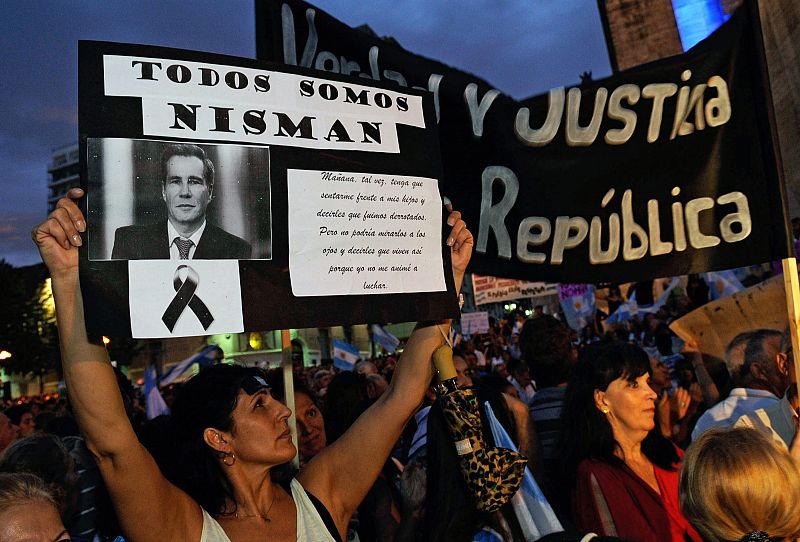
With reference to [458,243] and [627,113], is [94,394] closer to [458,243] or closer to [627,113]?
[458,243]

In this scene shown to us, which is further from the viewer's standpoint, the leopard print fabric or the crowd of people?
the leopard print fabric

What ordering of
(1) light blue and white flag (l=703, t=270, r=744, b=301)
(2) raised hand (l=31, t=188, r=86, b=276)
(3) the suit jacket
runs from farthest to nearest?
(1) light blue and white flag (l=703, t=270, r=744, b=301) → (3) the suit jacket → (2) raised hand (l=31, t=188, r=86, b=276)

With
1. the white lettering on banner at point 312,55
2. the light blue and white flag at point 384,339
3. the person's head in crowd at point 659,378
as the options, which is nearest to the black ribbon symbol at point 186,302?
the white lettering on banner at point 312,55

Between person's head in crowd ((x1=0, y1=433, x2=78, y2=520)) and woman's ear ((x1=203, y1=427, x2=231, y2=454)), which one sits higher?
woman's ear ((x1=203, y1=427, x2=231, y2=454))

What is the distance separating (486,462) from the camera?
2336 mm

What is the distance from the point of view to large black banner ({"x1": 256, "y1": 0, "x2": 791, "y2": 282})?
3.96 m

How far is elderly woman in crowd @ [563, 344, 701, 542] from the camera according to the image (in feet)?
10.4

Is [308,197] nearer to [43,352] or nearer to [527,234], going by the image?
[527,234]

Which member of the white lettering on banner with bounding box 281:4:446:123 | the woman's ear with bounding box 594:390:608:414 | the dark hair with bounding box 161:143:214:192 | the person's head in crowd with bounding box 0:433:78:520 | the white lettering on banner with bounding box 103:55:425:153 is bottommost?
the person's head in crowd with bounding box 0:433:78:520

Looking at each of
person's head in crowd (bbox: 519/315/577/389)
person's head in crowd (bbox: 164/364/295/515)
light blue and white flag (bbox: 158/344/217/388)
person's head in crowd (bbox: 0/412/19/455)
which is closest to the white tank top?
person's head in crowd (bbox: 164/364/295/515)

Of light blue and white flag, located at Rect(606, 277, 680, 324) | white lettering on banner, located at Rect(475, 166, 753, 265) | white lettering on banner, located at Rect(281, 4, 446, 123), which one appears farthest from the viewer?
light blue and white flag, located at Rect(606, 277, 680, 324)

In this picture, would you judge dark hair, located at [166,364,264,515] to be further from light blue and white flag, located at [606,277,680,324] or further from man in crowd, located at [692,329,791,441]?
light blue and white flag, located at [606,277,680,324]

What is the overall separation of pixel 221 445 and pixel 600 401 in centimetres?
183

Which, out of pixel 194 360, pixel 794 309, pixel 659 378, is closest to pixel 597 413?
pixel 794 309
